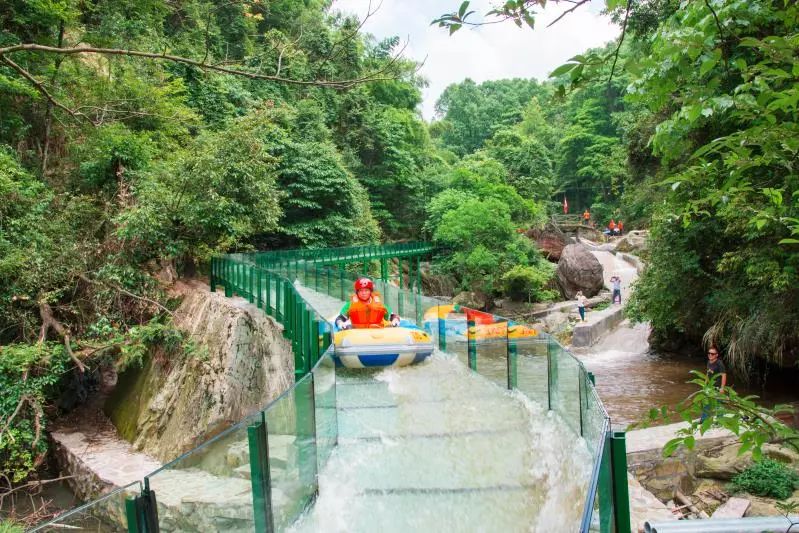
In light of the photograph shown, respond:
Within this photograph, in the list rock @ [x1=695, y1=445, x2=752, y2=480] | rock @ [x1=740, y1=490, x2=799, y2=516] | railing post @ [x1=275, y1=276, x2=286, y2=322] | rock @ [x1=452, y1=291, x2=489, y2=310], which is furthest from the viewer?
rock @ [x1=452, y1=291, x2=489, y2=310]

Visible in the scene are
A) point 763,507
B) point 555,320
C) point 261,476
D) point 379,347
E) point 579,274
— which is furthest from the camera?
point 579,274

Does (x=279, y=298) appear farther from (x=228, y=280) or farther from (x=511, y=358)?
(x=511, y=358)

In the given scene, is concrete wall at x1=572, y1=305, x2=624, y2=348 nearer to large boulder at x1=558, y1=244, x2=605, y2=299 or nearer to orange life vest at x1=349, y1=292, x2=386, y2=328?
large boulder at x1=558, y1=244, x2=605, y2=299

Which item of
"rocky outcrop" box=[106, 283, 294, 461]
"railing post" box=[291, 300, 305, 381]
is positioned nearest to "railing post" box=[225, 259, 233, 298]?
"rocky outcrop" box=[106, 283, 294, 461]

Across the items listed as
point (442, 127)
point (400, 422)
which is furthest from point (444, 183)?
point (400, 422)

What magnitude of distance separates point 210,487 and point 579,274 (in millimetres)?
28918

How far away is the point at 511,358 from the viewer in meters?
8.48

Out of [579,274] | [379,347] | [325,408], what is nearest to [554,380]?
[325,408]

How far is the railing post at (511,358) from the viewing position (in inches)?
327

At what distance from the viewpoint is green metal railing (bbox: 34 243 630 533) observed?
10.2 feet

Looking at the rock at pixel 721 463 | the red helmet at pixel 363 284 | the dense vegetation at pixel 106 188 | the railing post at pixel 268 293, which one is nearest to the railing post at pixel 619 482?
the dense vegetation at pixel 106 188

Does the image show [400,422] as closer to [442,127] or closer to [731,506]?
[731,506]

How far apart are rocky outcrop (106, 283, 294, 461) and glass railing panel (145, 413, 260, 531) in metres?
7.05

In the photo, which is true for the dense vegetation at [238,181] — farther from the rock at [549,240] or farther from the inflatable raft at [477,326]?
the rock at [549,240]
